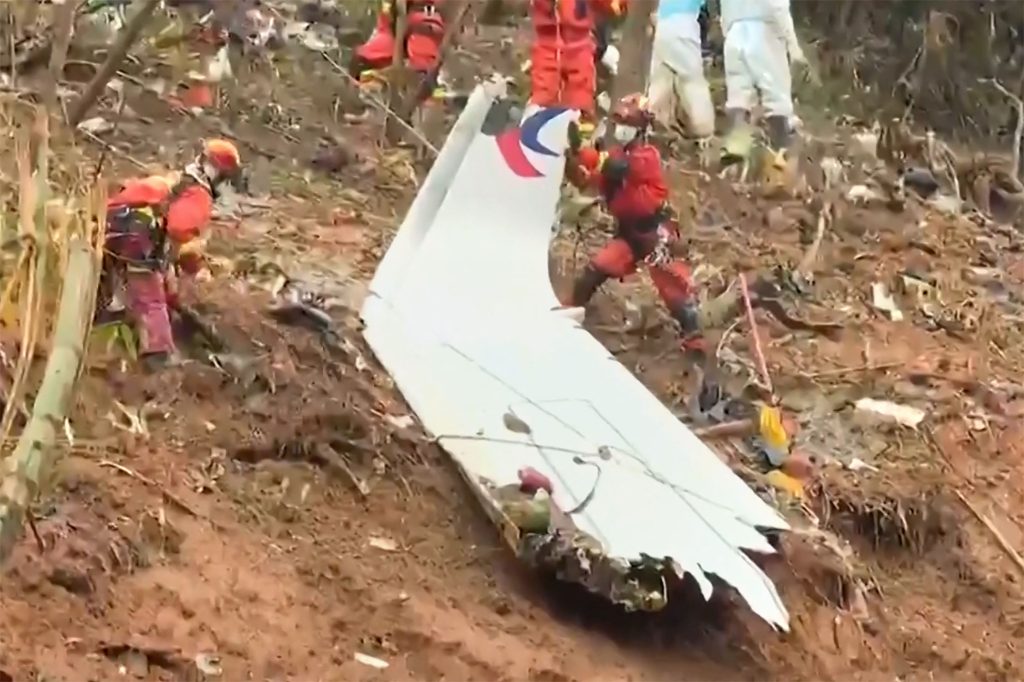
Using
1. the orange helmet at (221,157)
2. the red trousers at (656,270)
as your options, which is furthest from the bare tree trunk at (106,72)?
the red trousers at (656,270)

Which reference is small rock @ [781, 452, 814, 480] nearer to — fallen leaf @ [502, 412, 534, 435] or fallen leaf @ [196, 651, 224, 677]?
fallen leaf @ [502, 412, 534, 435]

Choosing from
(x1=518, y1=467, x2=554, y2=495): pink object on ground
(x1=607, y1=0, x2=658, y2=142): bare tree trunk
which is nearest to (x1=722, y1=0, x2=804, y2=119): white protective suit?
(x1=607, y1=0, x2=658, y2=142): bare tree trunk

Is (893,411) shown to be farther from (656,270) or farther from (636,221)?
(636,221)

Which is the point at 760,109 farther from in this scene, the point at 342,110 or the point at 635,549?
the point at 635,549

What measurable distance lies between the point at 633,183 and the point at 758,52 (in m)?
1.28

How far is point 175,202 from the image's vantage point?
196 cm

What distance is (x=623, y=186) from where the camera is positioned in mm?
2305

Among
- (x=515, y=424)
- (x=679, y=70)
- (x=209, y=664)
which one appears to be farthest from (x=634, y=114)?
(x=209, y=664)

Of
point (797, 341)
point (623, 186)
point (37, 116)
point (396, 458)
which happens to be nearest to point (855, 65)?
point (797, 341)

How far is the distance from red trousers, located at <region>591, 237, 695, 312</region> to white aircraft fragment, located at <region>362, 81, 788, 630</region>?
132 millimetres

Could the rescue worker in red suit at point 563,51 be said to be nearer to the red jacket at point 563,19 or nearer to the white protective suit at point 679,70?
the red jacket at point 563,19

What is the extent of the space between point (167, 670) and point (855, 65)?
331cm

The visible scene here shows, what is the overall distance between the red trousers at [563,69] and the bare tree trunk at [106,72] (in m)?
0.78

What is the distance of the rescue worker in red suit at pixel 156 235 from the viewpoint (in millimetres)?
1883
